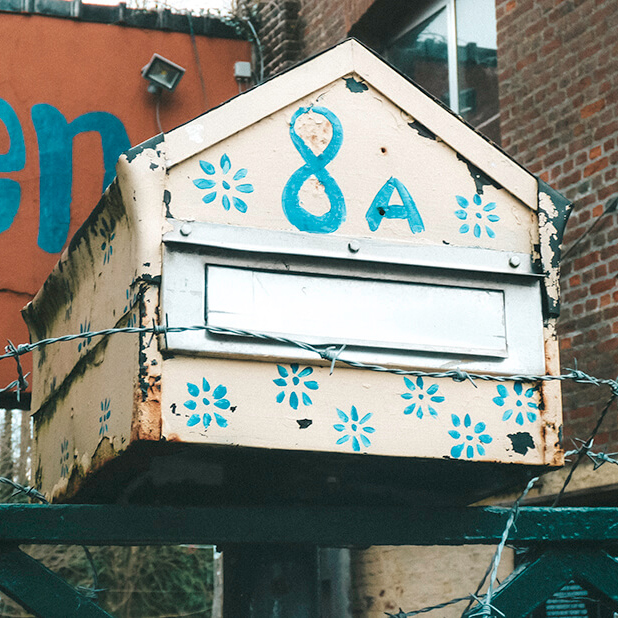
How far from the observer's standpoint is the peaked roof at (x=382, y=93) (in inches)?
82.9

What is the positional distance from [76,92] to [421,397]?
5.61 m

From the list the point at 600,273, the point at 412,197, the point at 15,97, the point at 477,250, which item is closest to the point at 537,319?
the point at 477,250

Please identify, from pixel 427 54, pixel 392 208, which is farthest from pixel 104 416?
pixel 427 54

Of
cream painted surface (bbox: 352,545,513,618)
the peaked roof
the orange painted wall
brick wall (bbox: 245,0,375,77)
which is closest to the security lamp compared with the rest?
the orange painted wall

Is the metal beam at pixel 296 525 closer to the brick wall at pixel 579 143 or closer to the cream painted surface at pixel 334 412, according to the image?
the cream painted surface at pixel 334 412

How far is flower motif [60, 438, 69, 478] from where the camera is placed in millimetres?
2322

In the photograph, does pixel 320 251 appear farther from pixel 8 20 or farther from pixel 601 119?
pixel 8 20

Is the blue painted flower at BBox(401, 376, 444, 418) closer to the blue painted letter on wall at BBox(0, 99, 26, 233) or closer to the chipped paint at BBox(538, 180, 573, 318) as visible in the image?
the chipped paint at BBox(538, 180, 573, 318)

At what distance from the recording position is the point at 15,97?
22.4 ft

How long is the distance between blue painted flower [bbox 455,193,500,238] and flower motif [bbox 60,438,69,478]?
3.69 ft

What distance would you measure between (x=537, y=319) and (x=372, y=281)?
414 mm

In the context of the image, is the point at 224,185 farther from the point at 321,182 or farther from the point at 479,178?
the point at 479,178

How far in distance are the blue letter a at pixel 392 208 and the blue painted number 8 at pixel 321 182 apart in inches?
3.0

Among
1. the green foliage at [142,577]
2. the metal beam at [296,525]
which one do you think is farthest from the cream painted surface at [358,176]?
the green foliage at [142,577]
